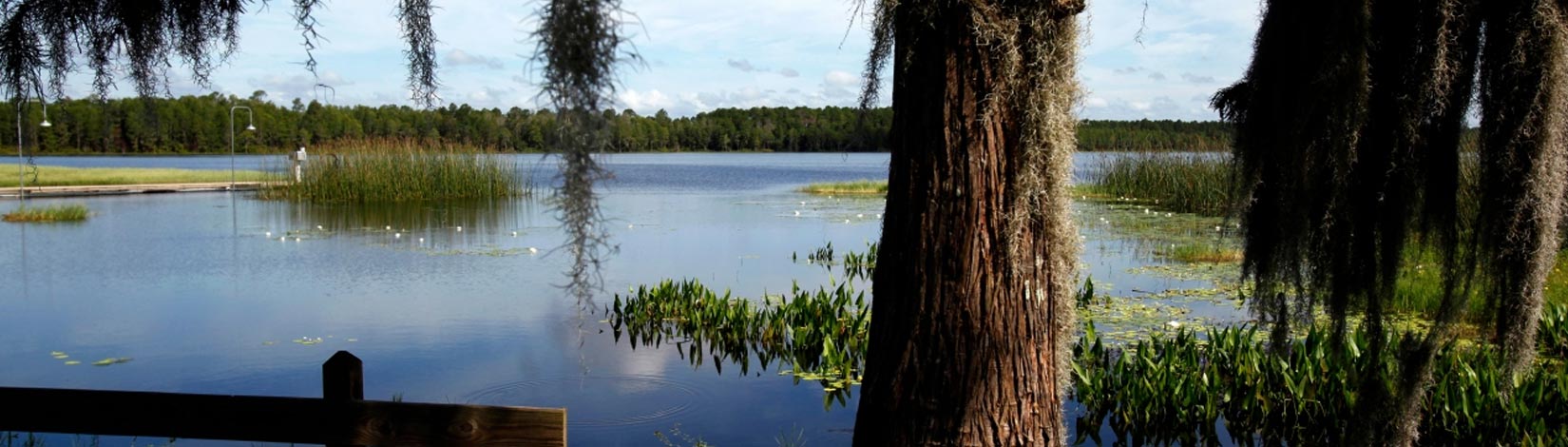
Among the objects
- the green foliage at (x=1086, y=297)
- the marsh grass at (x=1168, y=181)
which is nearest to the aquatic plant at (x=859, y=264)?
the green foliage at (x=1086, y=297)

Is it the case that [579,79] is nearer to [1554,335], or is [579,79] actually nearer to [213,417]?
[213,417]

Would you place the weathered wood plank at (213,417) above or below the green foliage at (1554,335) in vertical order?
above

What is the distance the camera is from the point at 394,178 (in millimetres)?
19734

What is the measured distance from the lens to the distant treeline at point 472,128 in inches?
93.2

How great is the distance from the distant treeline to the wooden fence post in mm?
598

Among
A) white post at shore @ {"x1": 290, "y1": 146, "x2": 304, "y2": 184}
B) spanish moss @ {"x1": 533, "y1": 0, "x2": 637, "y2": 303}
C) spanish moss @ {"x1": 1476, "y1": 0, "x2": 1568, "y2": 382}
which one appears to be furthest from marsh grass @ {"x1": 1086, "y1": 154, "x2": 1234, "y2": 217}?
white post at shore @ {"x1": 290, "y1": 146, "x2": 304, "y2": 184}

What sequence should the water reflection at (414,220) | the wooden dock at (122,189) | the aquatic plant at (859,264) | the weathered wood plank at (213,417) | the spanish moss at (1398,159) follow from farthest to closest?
the wooden dock at (122,189) → the water reflection at (414,220) → the aquatic plant at (859,264) → the weathered wood plank at (213,417) → the spanish moss at (1398,159)

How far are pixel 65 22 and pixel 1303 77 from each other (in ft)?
8.97

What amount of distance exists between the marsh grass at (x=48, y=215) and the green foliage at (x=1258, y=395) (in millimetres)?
15451

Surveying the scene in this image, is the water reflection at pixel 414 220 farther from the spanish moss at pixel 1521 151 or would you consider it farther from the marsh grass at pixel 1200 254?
the spanish moss at pixel 1521 151

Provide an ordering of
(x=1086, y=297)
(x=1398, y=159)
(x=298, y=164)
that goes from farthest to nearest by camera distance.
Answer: (x=298, y=164) → (x=1086, y=297) → (x=1398, y=159)

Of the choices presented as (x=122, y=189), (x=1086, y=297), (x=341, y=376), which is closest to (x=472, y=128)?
(x=341, y=376)

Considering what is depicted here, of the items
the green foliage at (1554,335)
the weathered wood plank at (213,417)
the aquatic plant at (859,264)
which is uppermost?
the weathered wood plank at (213,417)

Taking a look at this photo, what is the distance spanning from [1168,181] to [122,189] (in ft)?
66.9
